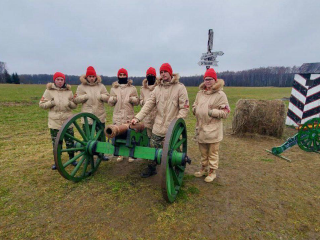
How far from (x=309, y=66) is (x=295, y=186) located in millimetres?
5463

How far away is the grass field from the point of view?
2.39m

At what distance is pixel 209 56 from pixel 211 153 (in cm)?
427

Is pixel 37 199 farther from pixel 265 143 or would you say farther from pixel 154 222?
pixel 265 143

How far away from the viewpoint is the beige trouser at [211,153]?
348cm

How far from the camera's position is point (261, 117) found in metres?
6.30

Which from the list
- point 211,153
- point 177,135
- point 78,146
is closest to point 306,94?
point 211,153

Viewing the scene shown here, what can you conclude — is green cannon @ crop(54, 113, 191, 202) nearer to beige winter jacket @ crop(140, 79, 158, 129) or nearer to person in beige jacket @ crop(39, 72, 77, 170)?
beige winter jacket @ crop(140, 79, 158, 129)

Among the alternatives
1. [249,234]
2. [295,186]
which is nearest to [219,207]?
[249,234]

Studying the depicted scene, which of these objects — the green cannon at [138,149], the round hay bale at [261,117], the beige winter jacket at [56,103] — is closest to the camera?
the green cannon at [138,149]

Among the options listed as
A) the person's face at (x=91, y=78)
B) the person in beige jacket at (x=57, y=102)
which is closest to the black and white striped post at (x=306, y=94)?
the person's face at (x=91, y=78)

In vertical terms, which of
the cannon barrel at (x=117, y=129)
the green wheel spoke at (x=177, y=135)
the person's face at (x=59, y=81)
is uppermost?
the person's face at (x=59, y=81)

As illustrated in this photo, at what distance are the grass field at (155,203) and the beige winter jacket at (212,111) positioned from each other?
0.87 meters

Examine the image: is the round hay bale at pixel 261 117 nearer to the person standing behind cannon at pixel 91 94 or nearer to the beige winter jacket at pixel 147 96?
the beige winter jacket at pixel 147 96

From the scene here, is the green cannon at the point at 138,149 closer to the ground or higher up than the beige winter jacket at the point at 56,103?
closer to the ground
